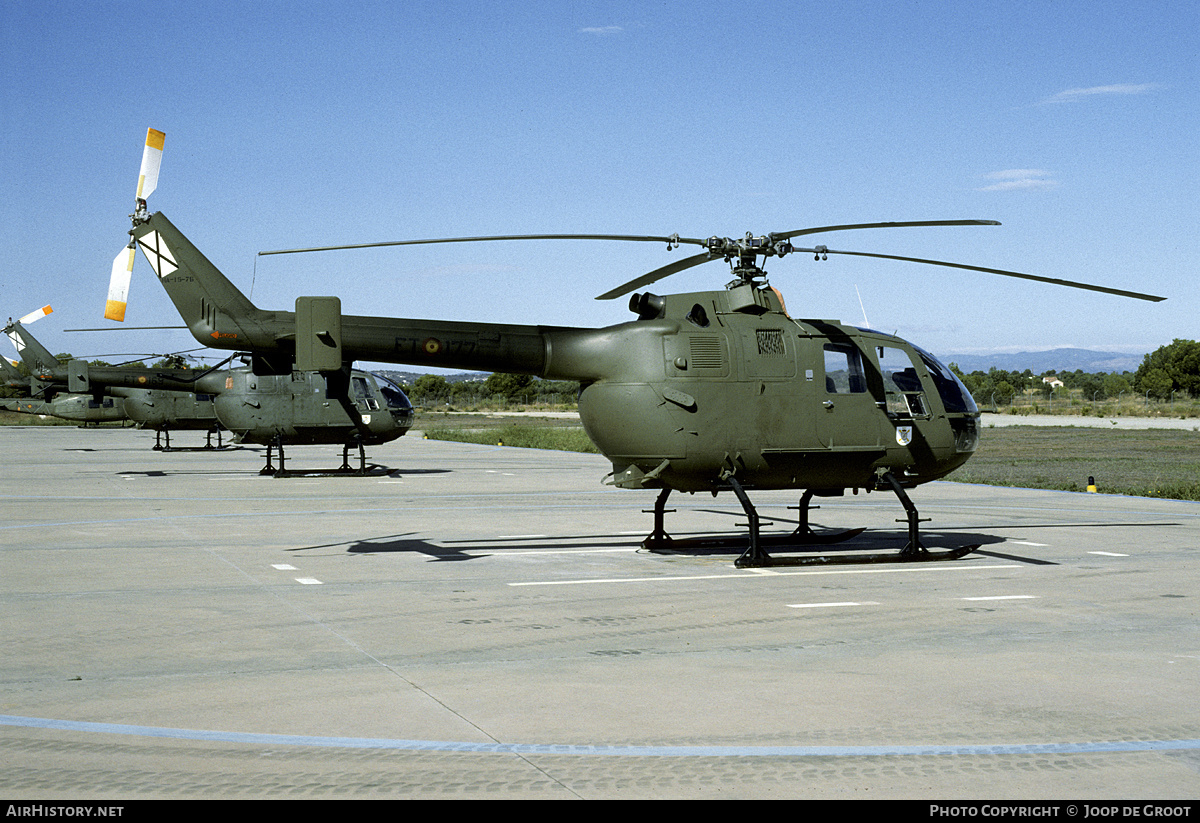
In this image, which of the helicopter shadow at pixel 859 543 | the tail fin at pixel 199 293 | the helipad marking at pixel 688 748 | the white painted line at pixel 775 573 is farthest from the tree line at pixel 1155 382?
the helipad marking at pixel 688 748

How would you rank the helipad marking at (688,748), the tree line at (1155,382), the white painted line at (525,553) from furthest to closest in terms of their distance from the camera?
the tree line at (1155,382), the white painted line at (525,553), the helipad marking at (688,748)

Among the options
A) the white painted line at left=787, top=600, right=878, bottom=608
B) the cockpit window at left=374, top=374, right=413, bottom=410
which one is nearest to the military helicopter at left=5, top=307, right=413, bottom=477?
the cockpit window at left=374, top=374, right=413, bottom=410

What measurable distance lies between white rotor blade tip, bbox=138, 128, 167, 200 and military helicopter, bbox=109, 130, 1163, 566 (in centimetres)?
140

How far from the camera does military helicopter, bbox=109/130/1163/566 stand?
1282 cm

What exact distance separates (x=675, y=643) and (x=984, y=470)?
23.8 meters

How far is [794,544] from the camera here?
15055 millimetres

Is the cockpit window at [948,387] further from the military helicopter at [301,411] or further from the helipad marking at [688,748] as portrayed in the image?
the military helicopter at [301,411]

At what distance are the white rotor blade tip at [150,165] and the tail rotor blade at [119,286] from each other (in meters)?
0.86

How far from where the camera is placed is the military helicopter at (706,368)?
12.8 m

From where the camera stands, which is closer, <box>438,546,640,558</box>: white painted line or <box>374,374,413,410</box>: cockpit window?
<box>438,546,640,558</box>: white painted line

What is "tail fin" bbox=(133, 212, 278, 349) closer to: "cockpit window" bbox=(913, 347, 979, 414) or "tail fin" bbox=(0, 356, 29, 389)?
"cockpit window" bbox=(913, 347, 979, 414)

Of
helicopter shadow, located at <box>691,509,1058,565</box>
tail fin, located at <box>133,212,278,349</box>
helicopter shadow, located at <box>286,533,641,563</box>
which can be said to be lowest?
helicopter shadow, located at <box>286,533,641,563</box>

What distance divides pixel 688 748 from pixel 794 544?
9.34 metres
